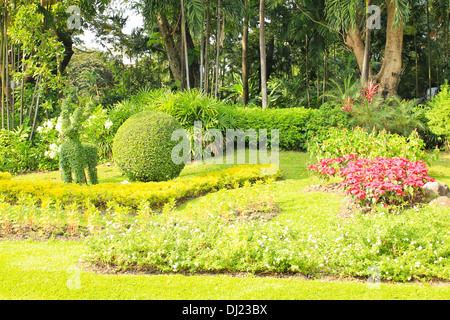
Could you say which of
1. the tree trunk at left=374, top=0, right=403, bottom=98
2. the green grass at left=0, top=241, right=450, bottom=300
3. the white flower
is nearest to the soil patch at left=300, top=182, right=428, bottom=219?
the green grass at left=0, top=241, right=450, bottom=300

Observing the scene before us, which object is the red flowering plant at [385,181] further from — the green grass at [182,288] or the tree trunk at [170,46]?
the tree trunk at [170,46]

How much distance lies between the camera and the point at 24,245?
18.0 feet

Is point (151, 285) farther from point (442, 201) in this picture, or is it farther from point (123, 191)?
point (442, 201)

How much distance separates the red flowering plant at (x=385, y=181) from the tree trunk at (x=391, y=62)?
331 inches

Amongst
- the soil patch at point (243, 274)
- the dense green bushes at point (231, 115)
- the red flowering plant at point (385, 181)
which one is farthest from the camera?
the dense green bushes at point (231, 115)

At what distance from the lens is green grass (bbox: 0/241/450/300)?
12.5 feet

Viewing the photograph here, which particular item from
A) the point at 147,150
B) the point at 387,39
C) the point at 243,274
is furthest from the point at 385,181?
the point at 387,39

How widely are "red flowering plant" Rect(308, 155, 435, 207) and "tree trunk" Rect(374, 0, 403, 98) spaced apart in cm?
840

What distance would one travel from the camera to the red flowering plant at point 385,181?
5914 millimetres

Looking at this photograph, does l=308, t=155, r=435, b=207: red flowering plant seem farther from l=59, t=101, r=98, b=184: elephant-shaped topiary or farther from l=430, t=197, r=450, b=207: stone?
l=59, t=101, r=98, b=184: elephant-shaped topiary

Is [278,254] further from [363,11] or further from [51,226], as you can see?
[363,11]

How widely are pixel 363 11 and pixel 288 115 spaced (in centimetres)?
451

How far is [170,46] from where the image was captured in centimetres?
1648

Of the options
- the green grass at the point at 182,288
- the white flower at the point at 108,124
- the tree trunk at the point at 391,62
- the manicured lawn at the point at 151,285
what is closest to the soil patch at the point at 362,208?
the manicured lawn at the point at 151,285
